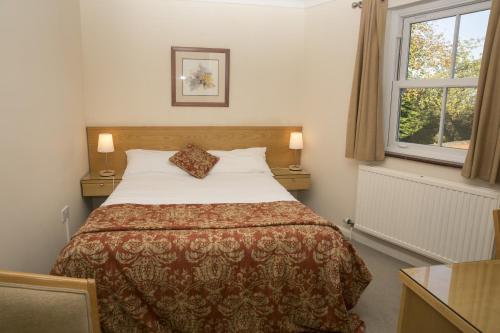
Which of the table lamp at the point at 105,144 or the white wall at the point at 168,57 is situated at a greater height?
the white wall at the point at 168,57

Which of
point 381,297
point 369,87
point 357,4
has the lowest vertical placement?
point 381,297

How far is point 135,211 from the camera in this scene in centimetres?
249

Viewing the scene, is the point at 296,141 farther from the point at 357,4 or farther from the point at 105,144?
the point at 105,144

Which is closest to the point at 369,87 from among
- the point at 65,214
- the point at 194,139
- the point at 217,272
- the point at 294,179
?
the point at 294,179

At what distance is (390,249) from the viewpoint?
3367mm

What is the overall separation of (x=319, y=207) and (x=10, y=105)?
126 inches

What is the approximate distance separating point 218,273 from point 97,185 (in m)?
2.15

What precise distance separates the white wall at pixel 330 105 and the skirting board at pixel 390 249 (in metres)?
0.23

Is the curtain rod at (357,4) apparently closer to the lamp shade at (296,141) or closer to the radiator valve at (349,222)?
the lamp shade at (296,141)

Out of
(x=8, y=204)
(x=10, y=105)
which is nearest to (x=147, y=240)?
(x=8, y=204)

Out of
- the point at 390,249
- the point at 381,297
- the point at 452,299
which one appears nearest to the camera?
the point at 452,299

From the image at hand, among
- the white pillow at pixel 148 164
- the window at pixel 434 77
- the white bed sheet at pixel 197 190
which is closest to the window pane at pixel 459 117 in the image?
the window at pixel 434 77

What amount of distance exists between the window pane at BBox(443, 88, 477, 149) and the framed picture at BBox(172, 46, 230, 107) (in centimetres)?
235

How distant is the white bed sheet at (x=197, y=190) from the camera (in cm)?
282
